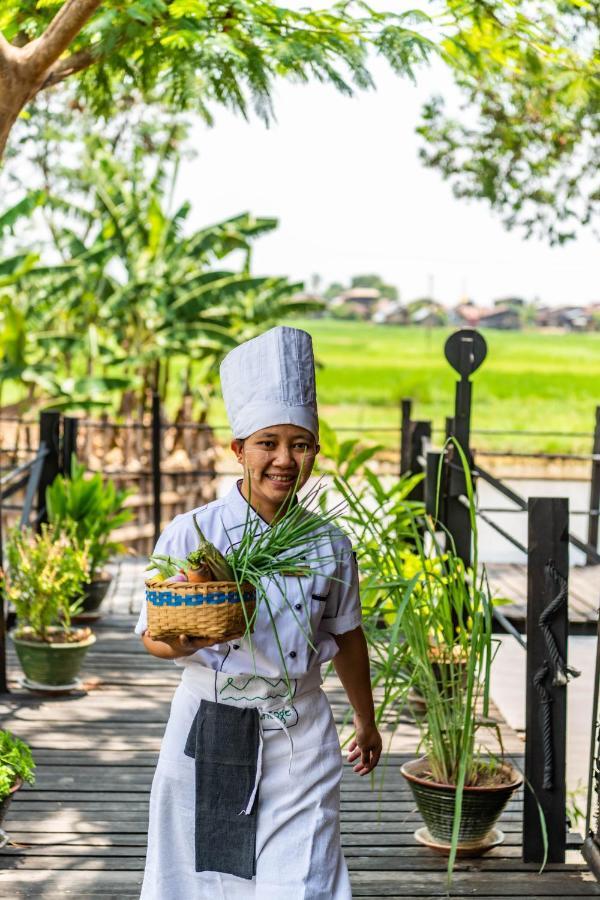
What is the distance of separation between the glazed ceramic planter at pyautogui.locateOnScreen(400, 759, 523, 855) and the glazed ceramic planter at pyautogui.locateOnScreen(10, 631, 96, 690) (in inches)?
92.1

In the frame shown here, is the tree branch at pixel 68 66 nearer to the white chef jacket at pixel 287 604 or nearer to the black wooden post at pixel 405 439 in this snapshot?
the white chef jacket at pixel 287 604

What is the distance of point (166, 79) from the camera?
5.34 m

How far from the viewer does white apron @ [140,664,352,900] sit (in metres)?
2.54

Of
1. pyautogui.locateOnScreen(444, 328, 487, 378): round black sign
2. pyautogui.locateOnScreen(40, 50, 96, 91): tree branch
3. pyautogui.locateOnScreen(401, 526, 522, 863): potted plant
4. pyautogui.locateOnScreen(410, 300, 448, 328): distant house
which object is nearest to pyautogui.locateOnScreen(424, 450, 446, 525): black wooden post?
pyautogui.locateOnScreen(444, 328, 487, 378): round black sign

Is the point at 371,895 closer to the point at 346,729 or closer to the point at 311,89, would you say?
the point at 346,729

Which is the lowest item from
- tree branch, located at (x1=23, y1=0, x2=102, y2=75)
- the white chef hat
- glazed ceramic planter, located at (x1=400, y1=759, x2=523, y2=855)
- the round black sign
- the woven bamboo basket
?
glazed ceramic planter, located at (x1=400, y1=759, x2=523, y2=855)

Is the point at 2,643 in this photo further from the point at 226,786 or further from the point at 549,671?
the point at 226,786

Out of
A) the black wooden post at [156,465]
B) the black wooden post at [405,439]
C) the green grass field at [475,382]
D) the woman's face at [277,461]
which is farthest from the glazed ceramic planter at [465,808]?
the green grass field at [475,382]

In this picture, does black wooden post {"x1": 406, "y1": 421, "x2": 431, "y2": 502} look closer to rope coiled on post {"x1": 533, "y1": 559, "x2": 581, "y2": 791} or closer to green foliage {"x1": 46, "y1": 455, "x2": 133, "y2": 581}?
green foliage {"x1": 46, "y1": 455, "x2": 133, "y2": 581}

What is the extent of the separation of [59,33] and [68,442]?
15.2 feet

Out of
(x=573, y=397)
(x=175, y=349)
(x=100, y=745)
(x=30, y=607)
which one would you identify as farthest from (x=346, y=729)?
(x=573, y=397)

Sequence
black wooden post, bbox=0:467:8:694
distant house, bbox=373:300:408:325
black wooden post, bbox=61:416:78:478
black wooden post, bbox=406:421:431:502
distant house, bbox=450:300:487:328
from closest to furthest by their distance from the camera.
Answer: black wooden post, bbox=0:467:8:694, black wooden post, bbox=406:421:431:502, black wooden post, bbox=61:416:78:478, distant house, bbox=450:300:487:328, distant house, bbox=373:300:408:325

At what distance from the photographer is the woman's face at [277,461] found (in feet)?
8.43

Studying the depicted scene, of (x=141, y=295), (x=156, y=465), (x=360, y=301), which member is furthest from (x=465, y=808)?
(x=360, y=301)
